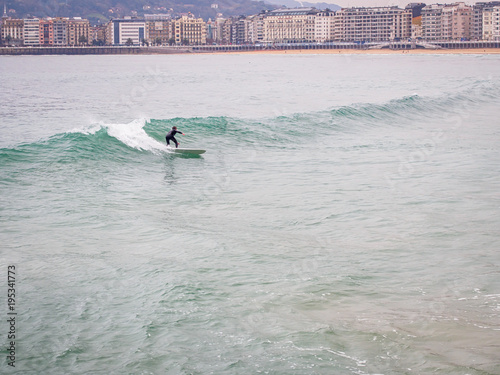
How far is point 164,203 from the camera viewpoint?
59.6 ft

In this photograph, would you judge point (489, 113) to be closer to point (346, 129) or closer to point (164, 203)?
point (346, 129)

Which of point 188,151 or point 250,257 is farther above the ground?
point 188,151

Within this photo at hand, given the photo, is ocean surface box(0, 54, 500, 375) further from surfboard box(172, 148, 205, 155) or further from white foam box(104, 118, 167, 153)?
surfboard box(172, 148, 205, 155)

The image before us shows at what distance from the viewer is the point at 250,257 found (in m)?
13.2

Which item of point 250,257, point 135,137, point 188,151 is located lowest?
point 250,257

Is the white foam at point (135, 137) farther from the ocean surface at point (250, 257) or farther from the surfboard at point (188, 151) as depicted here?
the surfboard at point (188, 151)

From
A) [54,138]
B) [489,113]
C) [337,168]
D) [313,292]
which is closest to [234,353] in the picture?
[313,292]

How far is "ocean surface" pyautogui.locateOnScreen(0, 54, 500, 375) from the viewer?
9234 mm

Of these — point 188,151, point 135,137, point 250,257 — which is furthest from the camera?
point 135,137

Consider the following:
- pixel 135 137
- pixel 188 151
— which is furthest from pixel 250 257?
pixel 135 137

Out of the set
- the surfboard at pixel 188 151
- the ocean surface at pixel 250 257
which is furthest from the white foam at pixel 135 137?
the surfboard at pixel 188 151

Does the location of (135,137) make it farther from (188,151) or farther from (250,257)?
(250,257)

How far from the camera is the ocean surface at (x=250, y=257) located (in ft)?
30.3

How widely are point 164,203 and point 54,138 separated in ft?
39.4
